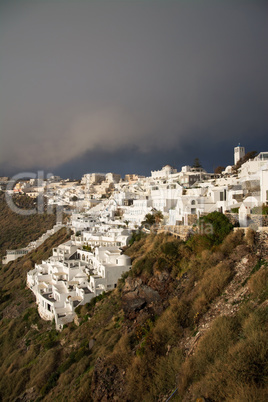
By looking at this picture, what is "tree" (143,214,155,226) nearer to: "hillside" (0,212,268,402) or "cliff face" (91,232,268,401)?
"hillside" (0,212,268,402)

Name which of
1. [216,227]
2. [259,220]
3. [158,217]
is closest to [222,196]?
[158,217]

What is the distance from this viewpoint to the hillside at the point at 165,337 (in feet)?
19.2

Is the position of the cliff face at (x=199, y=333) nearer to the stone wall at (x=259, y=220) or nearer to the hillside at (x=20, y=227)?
the stone wall at (x=259, y=220)

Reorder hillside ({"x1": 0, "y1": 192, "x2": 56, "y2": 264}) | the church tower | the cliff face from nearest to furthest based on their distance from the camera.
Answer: the cliff face
the church tower
hillside ({"x1": 0, "y1": 192, "x2": 56, "y2": 264})

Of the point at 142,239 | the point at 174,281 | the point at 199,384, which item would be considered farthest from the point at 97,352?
the point at 142,239

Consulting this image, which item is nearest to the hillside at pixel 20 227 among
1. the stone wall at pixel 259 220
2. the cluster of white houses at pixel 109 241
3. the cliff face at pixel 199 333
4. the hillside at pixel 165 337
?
the cluster of white houses at pixel 109 241

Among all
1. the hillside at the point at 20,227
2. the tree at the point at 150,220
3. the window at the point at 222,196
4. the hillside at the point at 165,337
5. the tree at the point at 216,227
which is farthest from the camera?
the hillside at the point at 20,227

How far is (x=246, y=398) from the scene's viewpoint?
4.62 meters

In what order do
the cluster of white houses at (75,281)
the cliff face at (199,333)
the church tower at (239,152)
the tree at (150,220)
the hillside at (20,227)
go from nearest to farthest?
1. the cliff face at (199,333)
2. the cluster of white houses at (75,281)
3. the tree at (150,220)
4. the church tower at (239,152)
5. the hillside at (20,227)

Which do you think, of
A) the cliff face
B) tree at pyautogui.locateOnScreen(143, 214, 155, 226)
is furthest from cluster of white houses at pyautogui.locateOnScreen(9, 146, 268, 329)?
the cliff face

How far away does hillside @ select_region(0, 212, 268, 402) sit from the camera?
19.2ft

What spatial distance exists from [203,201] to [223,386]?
16.8 meters

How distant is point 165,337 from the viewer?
879 cm

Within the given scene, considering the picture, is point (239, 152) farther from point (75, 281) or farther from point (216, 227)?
point (75, 281)
